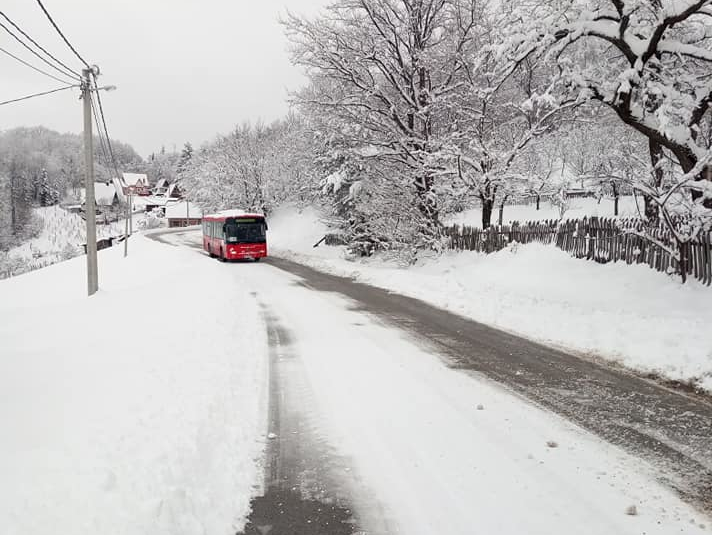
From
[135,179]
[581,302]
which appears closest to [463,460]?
[581,302]

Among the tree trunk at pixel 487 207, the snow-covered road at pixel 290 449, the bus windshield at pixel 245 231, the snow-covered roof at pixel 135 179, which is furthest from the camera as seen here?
the snow-covered roof at pixel 135 179

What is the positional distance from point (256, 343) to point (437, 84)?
16713mm

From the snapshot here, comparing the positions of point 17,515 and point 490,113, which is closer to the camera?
point 17,515

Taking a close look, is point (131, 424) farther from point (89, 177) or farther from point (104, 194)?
point (104, 194)

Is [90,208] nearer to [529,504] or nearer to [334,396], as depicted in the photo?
[334,396]

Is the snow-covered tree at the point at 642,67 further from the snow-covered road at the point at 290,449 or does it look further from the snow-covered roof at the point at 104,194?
the snow-covered roof at the point at 104,194

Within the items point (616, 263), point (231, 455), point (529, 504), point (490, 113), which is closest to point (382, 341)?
point (231, 455)

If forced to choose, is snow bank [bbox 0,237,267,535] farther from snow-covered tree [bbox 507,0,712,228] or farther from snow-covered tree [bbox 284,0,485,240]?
snow-covered tree [bbox 284,0,485,240]

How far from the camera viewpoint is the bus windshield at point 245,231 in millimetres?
28125

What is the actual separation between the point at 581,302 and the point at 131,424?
426 inches

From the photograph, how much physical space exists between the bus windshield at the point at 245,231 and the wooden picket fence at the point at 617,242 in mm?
13946

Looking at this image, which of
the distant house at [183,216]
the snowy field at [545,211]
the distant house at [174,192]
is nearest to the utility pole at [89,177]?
the snowy field at [545,211]

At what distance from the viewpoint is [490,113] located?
21203 millimetres

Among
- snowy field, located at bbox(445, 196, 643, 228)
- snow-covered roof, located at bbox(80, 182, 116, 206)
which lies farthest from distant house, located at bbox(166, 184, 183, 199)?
snowy field, located at bbox(445, 196, 643, 228)
